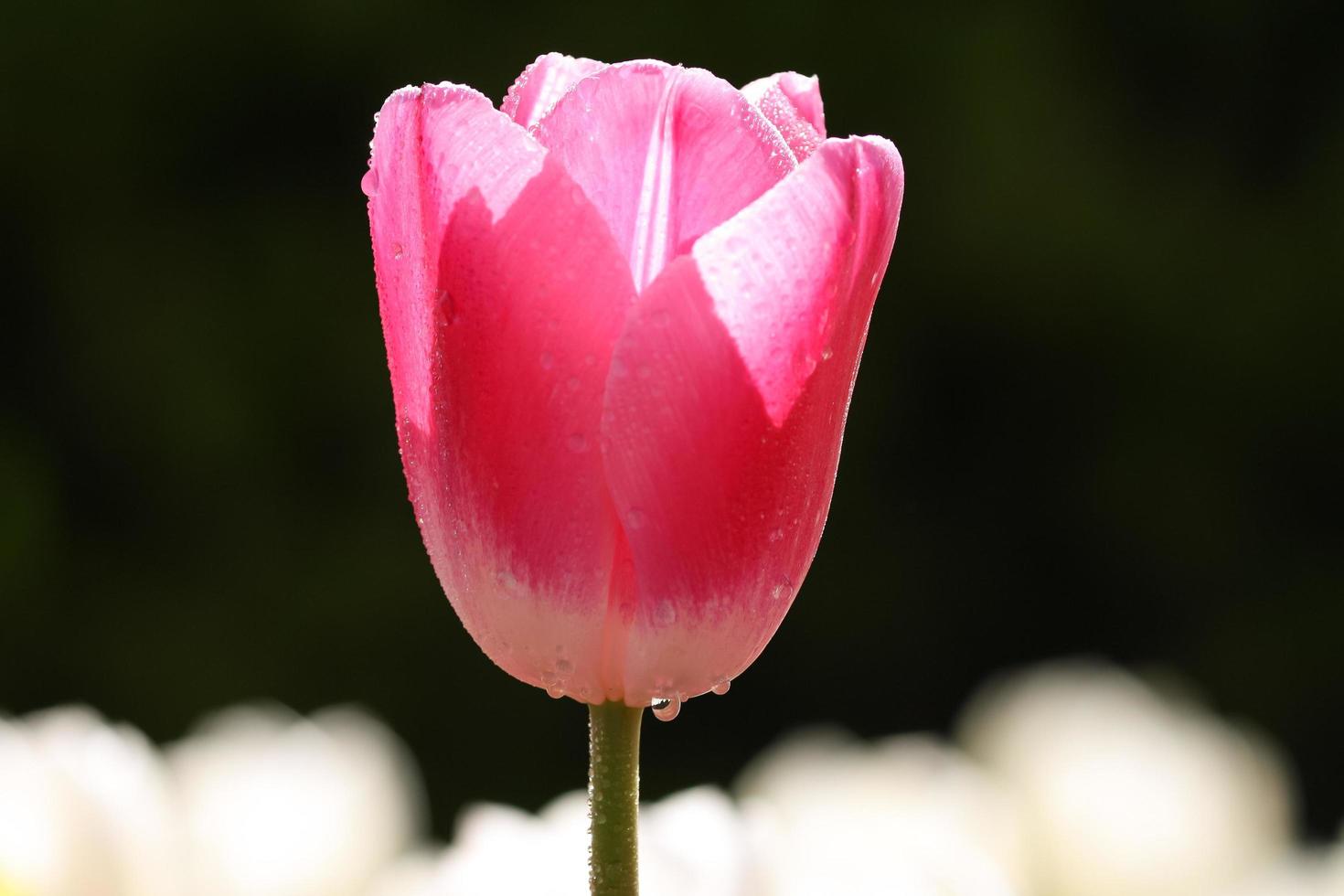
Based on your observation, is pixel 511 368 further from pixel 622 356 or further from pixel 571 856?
pixel 571 856

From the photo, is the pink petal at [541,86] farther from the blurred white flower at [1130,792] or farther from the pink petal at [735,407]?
the blurred white flower at [1130,792]

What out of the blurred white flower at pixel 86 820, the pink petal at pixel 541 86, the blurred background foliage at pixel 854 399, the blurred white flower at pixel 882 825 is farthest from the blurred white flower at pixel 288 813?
the blurred background foliage at pixel 854 399

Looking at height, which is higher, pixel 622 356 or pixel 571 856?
pixel 622 356

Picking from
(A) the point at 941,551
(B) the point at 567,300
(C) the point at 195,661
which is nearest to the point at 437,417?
(B) the point at 567,300

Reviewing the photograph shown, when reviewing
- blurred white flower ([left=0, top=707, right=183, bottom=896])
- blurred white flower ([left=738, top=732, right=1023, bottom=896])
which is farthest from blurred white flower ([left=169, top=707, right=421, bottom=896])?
blurred white flower ([left=738, top=732, right=1023, bottom=896])

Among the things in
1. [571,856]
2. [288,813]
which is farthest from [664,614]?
[288,813]
